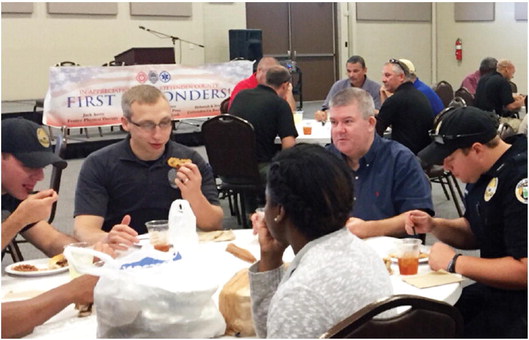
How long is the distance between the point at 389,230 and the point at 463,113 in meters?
0.57

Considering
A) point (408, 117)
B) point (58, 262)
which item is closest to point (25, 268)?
point (58, 262)

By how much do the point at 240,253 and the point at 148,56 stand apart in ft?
25.6

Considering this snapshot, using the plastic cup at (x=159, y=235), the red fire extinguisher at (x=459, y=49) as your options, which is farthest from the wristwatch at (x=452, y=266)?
the red fire extinguisher at (x=459, y=49)

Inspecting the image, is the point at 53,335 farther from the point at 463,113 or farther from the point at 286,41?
the point at 286,41

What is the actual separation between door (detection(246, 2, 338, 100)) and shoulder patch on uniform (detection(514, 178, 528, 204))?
12.0 meters

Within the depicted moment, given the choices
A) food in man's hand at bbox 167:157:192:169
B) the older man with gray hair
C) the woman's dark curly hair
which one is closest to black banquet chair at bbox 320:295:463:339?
the woman's dark curly hair

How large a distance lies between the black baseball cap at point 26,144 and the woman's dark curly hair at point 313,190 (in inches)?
49.9

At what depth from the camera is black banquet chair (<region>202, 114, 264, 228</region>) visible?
471 centimetres

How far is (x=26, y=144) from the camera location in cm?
240

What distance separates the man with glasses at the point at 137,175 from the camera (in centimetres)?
284

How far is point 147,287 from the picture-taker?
150 cm

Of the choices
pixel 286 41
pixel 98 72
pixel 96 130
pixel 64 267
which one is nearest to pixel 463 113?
pixel 64 267

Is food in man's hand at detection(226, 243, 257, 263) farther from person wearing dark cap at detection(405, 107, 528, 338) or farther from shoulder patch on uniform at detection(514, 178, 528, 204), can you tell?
shoulder patch on uniform at detection(514, 178, 528, 204)

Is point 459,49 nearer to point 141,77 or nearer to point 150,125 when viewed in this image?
point 141,77
